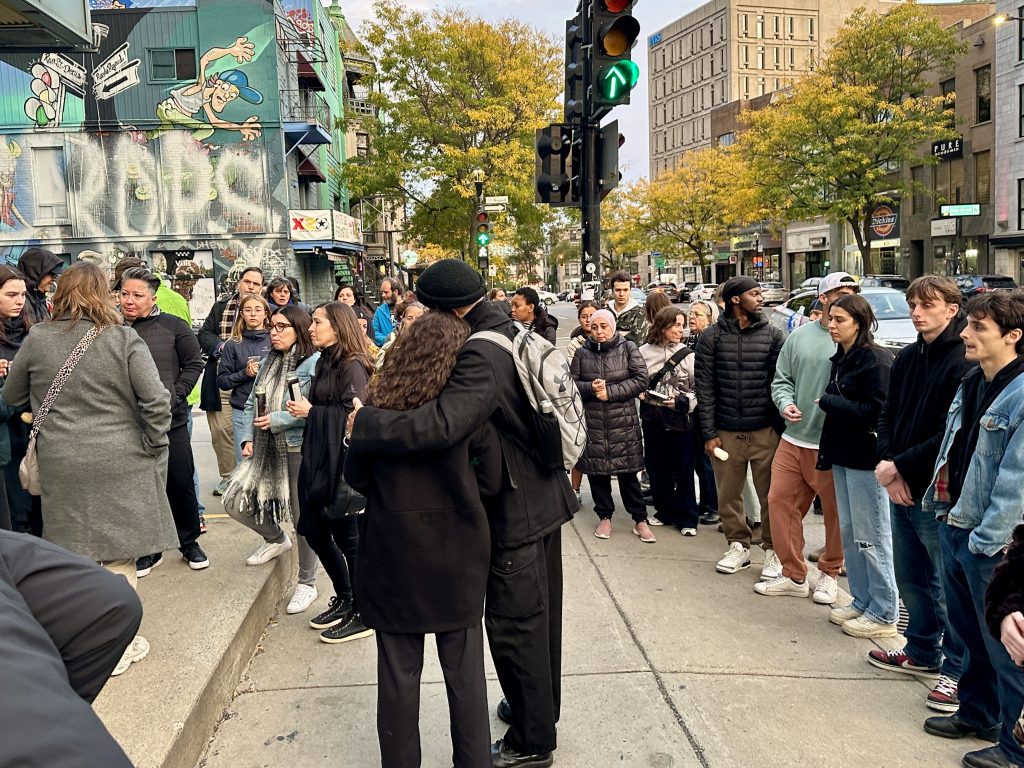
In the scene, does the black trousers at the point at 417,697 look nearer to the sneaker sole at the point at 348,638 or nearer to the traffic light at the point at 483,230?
the sneaker sole at the point at 348,638

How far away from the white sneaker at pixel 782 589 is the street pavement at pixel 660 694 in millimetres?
54

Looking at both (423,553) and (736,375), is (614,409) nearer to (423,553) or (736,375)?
(736,375)

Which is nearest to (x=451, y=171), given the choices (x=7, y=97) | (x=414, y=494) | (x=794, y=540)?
(x=7, y=97)

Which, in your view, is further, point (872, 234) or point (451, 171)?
point (872, 234)

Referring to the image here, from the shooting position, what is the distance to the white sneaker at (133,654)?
379 cm

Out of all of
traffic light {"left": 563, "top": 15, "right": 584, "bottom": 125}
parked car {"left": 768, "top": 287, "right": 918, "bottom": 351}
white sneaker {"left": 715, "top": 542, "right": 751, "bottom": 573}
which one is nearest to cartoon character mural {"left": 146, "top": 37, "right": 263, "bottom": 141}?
parked car {"left": 768, "top": 287, "right": 918, "bottom": 351}

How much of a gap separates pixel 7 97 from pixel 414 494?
95.3ft

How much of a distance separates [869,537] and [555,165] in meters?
5.06

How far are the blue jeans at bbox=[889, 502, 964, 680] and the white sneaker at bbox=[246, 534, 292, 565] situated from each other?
364 cm

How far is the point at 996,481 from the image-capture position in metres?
3.08

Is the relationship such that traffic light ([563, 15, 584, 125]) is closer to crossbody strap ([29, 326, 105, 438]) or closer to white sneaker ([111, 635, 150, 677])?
crossbody strap ([29, 326, 105, 438])

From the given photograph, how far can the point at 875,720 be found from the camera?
367 centimetres

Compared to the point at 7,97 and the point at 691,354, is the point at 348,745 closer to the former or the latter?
the point at 691,354

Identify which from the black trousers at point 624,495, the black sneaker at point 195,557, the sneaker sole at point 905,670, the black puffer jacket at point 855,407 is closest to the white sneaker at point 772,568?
the black puffer jacket at point 855,407
